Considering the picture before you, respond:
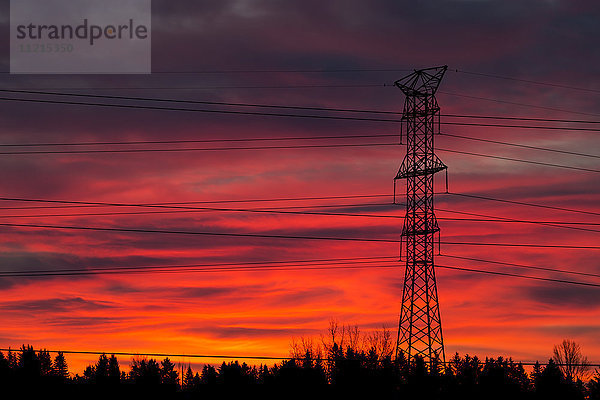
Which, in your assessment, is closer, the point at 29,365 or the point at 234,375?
the point at 234,375

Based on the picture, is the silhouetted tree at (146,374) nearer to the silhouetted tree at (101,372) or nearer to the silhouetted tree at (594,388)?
the silhouetted tree at (101,372)

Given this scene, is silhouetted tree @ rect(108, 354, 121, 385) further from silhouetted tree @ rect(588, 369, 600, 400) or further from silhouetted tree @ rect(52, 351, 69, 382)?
silhouetted tree @ rect(588, 369, 600, 400)

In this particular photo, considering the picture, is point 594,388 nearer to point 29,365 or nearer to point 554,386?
point 554,386

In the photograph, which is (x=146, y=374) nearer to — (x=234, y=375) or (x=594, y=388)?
(x=234, y=375)

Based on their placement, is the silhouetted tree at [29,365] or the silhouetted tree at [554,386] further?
the silhouetted tree at [29,365]

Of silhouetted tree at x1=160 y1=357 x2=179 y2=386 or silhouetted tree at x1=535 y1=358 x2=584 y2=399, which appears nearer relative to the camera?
silhouetted tree at x1=535 y1=358 x2=584 y2=399

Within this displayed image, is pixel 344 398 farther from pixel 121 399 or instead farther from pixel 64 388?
pixel 64 388

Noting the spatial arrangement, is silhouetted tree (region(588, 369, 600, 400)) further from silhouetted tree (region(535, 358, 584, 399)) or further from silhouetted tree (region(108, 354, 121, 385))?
silhouetted tree (region(108, 354, 121, 385))

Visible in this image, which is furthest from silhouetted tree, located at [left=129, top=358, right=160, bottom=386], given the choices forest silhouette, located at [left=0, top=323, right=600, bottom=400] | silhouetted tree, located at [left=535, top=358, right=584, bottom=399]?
silhouetted tree, located at [left=535, top=358, right=584, bottom=399]

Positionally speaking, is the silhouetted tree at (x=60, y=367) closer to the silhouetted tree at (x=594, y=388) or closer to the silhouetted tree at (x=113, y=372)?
the silhouetted tree at (x=113, y=372)

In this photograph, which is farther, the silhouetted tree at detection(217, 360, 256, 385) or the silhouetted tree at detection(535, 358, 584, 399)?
the silhouetted tree at detection(217, 360, 256, 385)

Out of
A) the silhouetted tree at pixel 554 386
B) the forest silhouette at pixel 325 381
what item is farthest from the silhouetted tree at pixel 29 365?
the silhouetted tree at pixel 554 386


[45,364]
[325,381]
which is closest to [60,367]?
[45,364]

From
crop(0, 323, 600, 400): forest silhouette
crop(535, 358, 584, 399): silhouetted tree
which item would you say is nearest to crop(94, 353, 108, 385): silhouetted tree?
crop(0, 323, 600, 400): forest silhouette
